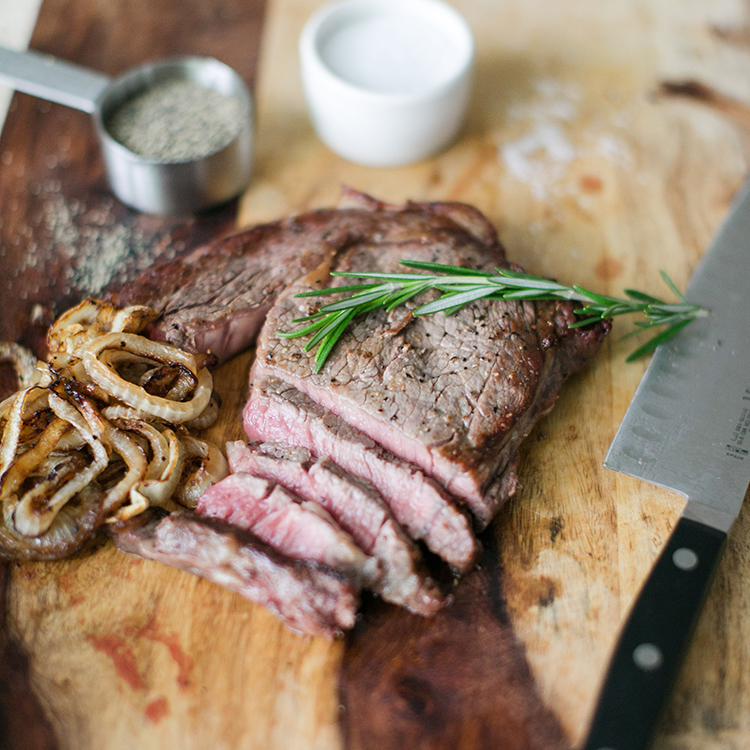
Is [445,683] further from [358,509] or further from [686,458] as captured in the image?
[686,458]

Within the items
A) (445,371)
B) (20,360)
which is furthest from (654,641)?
(20,360)

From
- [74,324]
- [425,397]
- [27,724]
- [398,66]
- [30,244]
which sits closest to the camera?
[27,724]

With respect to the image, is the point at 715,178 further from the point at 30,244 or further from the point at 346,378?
the point at 30,244

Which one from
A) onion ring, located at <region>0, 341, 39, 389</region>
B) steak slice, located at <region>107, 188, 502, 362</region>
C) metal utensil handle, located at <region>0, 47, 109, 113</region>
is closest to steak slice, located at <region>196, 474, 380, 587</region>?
steak slice, located at <region>107, 188, 502, 362</region>

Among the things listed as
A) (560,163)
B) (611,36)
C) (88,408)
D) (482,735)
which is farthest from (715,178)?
(88,408)

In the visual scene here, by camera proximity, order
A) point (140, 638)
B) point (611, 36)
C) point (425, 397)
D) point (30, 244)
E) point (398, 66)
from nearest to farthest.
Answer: point (140, 638), point (425, 397), point (30, 244), point (398, 66), point (611, 36)

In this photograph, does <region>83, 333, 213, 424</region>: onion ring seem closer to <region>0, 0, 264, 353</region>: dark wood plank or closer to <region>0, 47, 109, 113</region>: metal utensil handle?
<region>0, 0, 264, 353</region>: dark wood plank
